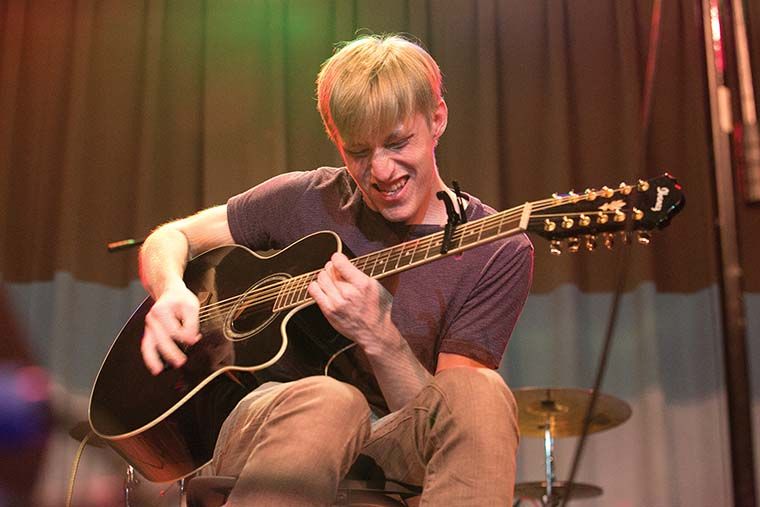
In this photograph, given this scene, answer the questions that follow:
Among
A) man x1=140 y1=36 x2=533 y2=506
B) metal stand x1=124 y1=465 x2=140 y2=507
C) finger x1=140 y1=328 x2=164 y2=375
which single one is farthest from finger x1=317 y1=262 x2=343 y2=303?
metal stand x1=124 y1=465 x2=140 y2=507

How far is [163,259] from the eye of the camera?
82.1 inches

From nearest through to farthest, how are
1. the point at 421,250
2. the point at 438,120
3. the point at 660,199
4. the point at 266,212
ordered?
the point at 660,199
the point at 421,250
the point at 438,120
the point at 266,212

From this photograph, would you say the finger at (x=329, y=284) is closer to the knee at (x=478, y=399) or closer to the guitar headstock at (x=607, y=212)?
the knee at (x=478, y=399)

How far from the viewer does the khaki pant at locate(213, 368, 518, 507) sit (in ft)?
4.76

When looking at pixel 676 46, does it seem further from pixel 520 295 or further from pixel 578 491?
pixel 520 295

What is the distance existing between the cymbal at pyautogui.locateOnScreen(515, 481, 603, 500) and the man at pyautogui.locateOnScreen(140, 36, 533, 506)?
4.65 ft

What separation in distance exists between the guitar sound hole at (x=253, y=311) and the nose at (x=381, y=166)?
29 centimetres

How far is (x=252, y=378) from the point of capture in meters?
1.79

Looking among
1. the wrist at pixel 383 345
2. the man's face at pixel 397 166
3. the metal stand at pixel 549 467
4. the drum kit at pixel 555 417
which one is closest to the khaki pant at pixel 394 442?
the wrist at pixel 383 345

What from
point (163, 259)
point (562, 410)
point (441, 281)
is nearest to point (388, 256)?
point (441, 281)

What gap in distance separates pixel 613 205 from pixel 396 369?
0.50 meters

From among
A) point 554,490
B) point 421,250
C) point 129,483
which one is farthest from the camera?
point 554,490

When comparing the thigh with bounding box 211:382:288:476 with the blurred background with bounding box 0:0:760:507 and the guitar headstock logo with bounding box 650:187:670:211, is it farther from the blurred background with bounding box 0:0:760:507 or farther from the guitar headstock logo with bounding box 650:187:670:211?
the blurred background with bounding box 0:0:760:507

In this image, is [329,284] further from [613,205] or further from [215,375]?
[613,205]
